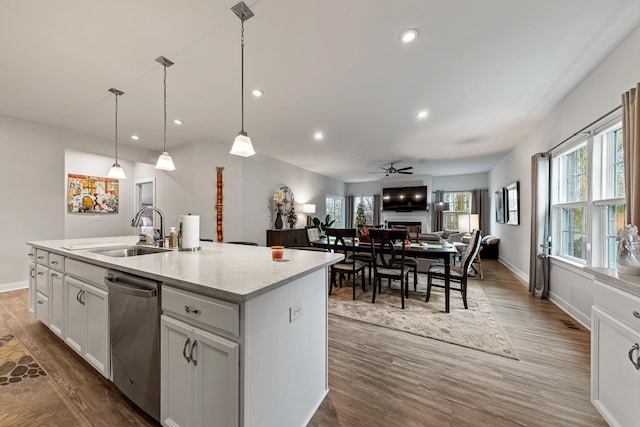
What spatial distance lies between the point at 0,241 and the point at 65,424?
412 centimetres

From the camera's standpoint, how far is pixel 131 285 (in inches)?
57.1

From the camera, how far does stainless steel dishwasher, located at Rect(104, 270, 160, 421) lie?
136 cm

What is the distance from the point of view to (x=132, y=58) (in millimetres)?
2307

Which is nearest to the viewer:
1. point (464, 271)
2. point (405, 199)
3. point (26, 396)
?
point (26, 396)

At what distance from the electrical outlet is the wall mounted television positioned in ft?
24.5

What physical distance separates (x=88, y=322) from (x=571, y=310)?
4.85m

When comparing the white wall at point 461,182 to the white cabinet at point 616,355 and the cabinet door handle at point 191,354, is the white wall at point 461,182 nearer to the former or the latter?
the white cabinet at point 616,355

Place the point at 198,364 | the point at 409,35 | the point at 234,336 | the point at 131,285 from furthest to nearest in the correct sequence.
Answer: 1. the point at 409,35
2. the point at 131,285
3. the point at 198,364
4. the point at 234,336

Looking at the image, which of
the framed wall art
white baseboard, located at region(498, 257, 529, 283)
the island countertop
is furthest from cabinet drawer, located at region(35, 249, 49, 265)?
white baseboard, located at region(498, 257, 529, 283)

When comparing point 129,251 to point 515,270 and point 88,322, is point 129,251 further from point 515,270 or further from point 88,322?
point 515,270

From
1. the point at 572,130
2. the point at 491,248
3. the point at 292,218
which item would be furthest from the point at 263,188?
the point at 491,248

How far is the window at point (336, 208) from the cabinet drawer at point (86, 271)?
7567 mm

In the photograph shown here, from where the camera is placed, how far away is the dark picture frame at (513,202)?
190 inches

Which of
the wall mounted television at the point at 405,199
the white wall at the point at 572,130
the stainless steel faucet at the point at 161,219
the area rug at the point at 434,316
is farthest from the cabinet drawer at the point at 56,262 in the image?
the wall mounted television at the point at 405,199
